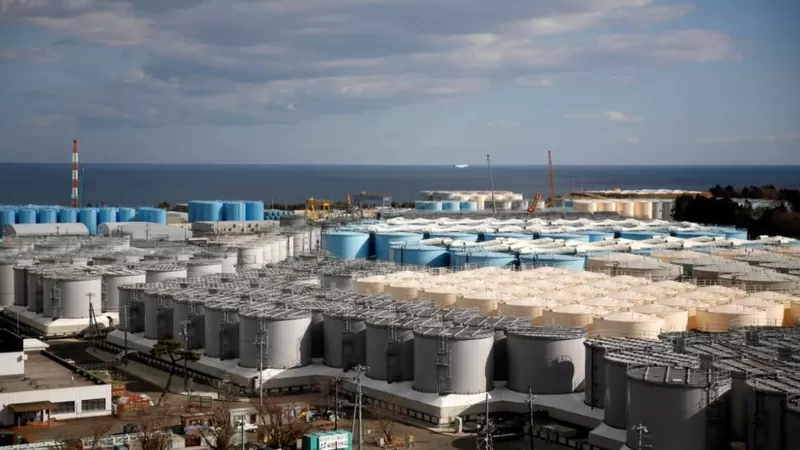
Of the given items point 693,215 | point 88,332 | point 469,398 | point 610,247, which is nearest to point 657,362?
point 469,398

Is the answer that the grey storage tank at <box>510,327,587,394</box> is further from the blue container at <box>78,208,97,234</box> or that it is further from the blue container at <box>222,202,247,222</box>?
the blue container at <box>78,208,97,234</box>

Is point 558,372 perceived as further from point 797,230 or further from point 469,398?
point 797,230

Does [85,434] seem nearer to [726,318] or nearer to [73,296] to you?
[73,296]

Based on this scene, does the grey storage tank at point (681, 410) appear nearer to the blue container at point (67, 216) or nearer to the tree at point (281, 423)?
the tree at point (281, 423)

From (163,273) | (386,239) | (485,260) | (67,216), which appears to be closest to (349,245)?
(386,239)

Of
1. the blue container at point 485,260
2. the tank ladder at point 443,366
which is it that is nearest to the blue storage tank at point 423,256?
the blue container at point 485,260

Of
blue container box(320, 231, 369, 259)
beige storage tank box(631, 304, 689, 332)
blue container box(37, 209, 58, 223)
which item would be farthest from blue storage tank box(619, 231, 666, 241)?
blue container box(37, 209, 58, 223)
